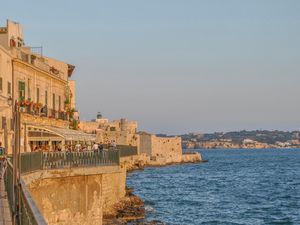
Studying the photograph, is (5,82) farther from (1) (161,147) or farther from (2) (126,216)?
(1) (161,147)

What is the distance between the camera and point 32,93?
115 feet

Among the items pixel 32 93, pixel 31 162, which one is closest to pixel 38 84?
pixel 32 93

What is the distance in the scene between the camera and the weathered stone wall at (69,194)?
23.1 meters

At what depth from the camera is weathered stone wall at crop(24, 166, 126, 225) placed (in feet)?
75.9

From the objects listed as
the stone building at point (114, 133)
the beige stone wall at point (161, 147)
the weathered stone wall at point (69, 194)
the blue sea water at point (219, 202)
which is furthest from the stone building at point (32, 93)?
the beige stone wall at point (161, 147)

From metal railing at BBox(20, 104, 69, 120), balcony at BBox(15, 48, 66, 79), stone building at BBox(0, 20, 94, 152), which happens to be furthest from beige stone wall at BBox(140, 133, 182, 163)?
balcony at BBox(15, 48, 66, 79)

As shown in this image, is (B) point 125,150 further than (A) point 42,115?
Yes

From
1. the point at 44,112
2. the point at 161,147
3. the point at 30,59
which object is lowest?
the point at 161,147

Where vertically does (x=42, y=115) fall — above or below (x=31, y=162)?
above

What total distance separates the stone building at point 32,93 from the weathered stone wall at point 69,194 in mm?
4183

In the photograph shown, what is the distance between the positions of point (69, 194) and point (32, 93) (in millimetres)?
11403

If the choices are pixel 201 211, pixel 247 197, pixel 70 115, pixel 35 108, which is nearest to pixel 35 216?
pixel 35 108

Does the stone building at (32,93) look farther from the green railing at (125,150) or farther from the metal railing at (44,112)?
the green railing at (125,150)

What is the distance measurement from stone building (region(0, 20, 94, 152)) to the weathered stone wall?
13.7ft
